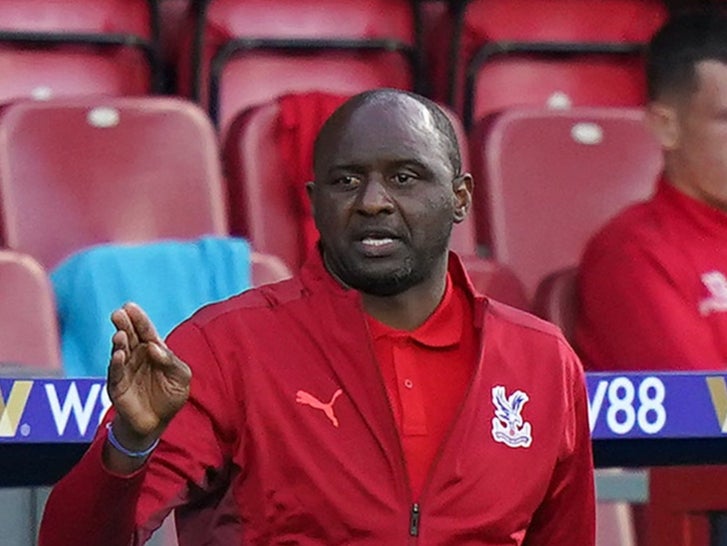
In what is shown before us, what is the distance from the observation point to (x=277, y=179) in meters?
4.65

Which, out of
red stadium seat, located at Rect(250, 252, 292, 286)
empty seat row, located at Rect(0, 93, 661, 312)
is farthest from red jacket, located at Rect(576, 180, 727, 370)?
red stadium seat, located at Rect(250, 252, 292, 286)

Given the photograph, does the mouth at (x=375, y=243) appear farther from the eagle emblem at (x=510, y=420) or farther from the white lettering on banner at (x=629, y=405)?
the white lettering on banner at (x=629, y=405)

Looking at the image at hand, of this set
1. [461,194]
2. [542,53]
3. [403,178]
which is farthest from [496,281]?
[403,178]

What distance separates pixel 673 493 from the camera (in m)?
3.33

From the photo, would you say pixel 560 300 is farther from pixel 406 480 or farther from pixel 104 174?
pixel 406 480

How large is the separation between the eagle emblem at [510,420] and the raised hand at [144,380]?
469 millimetres

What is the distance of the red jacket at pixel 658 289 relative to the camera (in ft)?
13.1

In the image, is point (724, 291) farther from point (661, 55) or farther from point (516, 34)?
point (516, 34)

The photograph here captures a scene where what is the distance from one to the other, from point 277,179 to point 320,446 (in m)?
2.10

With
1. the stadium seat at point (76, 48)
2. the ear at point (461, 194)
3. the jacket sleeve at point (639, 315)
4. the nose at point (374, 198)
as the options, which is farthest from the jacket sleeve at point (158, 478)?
the stadium seat at point (76, 48)

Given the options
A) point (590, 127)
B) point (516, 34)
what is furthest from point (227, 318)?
point (516, 34)

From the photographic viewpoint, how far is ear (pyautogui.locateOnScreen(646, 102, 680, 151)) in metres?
4.36

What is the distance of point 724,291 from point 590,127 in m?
0.95

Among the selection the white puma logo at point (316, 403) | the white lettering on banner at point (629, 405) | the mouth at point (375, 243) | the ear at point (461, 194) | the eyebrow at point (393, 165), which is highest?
the eyebrow at point (393, 165)
